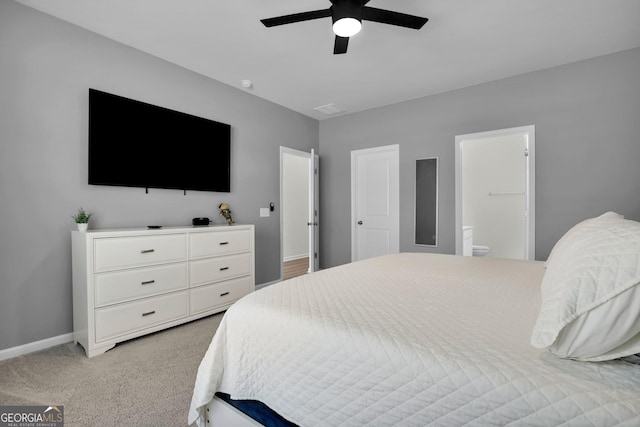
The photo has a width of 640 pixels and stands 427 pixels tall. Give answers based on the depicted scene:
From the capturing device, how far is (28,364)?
6.73 feet

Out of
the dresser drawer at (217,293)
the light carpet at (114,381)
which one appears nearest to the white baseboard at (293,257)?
the dresser drawer at (217,293)

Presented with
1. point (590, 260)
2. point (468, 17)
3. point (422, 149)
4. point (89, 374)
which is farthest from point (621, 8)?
point (89, 374)

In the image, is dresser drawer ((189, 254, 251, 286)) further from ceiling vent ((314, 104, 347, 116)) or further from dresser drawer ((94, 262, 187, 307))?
ceiling vent ((314, 104, 347, 116))

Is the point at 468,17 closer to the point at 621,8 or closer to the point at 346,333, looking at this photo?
the point at 621,8

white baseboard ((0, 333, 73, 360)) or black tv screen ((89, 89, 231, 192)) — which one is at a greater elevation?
black tv screen ((89, 89, 231, 192))

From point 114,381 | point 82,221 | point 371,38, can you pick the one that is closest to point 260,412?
point 114,381

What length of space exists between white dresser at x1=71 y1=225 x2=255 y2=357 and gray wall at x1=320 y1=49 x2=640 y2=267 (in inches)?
99.8

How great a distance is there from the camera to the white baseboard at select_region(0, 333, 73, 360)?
2.13m

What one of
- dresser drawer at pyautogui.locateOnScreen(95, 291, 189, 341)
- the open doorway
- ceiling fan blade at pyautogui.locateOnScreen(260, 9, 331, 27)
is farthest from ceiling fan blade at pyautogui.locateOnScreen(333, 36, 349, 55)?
the open doorway

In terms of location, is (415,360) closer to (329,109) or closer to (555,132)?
(555,132)

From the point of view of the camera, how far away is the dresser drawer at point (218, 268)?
9.25 ft

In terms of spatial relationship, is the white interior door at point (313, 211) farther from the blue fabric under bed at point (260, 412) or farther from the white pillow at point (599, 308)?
the white pillow at point (599, 308)

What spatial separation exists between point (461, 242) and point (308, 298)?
3.06m

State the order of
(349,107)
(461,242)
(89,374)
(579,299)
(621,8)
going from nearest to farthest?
(579,299), (89,374), (621,8), (461,242), (349,107)
